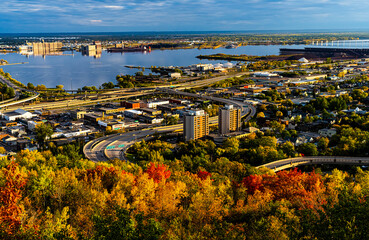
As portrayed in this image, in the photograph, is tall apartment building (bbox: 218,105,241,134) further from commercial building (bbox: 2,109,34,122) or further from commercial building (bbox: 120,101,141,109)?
commercial building (bbox: 2,109,34,122)

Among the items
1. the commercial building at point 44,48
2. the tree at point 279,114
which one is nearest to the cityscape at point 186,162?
the tree at point 279,114

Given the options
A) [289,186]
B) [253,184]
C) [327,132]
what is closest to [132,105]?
[327,132]

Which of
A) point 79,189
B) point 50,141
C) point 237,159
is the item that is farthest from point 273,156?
point 50,141

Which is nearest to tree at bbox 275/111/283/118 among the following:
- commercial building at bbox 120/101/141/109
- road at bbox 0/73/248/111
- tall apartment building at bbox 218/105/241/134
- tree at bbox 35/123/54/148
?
tall apartment building at bbox 218/105/241/134

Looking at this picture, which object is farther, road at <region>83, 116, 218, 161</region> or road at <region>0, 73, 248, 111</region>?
road at <region>0, 73, 248, 111</region>

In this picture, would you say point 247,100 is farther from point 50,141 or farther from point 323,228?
point 323,228

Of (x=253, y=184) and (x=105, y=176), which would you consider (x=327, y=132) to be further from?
(x=105, y=176)
